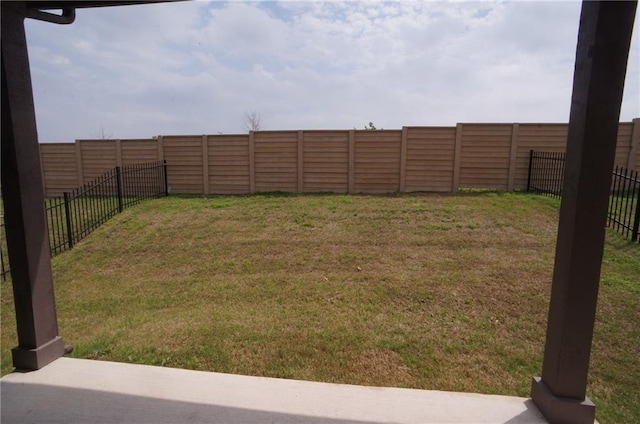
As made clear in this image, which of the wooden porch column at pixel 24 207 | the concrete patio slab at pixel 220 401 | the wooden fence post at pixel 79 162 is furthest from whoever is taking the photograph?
the wooden fence post at pixel 79 162

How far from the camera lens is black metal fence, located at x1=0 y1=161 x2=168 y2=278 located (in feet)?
22.0

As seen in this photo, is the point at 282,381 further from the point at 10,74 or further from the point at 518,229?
the point at 518,229

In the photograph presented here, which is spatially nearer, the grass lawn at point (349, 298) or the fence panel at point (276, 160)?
the grass lawn at point (349, 298)

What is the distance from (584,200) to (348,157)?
27.2 feet

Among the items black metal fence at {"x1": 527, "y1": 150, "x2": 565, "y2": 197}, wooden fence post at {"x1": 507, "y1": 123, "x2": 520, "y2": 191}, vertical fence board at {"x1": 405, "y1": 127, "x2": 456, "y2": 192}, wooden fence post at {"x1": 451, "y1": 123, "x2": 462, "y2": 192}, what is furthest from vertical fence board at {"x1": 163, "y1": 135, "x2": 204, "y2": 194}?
black metal fence at {"x1": 527, "y1": 150, "x2": 565, "y2": 197}

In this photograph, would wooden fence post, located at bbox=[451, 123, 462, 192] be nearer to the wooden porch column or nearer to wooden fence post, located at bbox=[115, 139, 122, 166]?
the wooden porch column

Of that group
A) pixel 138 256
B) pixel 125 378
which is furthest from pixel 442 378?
pixel 138 256

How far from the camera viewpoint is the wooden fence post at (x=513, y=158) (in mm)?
9156

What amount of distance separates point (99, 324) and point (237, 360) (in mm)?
1980

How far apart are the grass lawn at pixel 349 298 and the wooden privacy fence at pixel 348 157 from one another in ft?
6.91

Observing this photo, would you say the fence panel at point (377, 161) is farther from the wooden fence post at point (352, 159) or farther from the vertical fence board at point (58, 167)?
the vertical fence board at point (58, 167)

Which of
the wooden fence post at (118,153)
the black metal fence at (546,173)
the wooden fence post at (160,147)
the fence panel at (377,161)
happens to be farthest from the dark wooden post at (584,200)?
the wooden fence post at (118,153)

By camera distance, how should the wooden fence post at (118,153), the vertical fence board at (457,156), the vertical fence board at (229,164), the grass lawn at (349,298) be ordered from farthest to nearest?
the wooden fence post at (118,153)
the vertical fence board at (229,164)
the vertical fence board at (457,156)
the grass lawn at (349,298)

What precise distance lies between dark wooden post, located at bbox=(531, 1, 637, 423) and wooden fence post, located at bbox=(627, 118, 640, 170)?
10.1 metres
